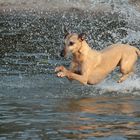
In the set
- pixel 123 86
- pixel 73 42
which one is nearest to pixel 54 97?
pixel 73 42

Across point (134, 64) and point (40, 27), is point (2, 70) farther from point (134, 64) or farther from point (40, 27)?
point (40, 27)

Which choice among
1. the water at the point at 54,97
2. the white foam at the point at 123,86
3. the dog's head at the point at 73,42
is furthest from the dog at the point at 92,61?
the water at the point at 54,97

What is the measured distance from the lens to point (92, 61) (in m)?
12.9

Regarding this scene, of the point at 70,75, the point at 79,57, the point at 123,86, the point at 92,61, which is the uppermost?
the point at 79,57

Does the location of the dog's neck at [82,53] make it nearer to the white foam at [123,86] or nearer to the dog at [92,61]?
the dog at [92,61]

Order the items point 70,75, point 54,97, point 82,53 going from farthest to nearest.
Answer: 1. point 82,53
2. point 54,97
3. point 70,75

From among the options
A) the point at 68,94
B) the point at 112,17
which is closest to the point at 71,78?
the point at 68,94

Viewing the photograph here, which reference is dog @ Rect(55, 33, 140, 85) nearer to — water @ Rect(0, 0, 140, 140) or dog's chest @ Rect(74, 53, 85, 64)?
dog's chest @ Rect(74, 53, 85, 64)

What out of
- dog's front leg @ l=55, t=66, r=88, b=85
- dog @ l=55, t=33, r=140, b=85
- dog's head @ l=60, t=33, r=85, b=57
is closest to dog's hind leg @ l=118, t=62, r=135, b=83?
dog @ l=55, t=33, r=140, b=85

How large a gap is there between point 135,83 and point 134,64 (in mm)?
373

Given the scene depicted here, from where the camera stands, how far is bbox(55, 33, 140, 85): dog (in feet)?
40.0

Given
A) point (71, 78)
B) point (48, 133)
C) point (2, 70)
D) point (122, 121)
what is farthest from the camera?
point (2, 70)

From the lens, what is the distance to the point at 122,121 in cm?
1032

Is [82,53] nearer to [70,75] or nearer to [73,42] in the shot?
[73,42]
